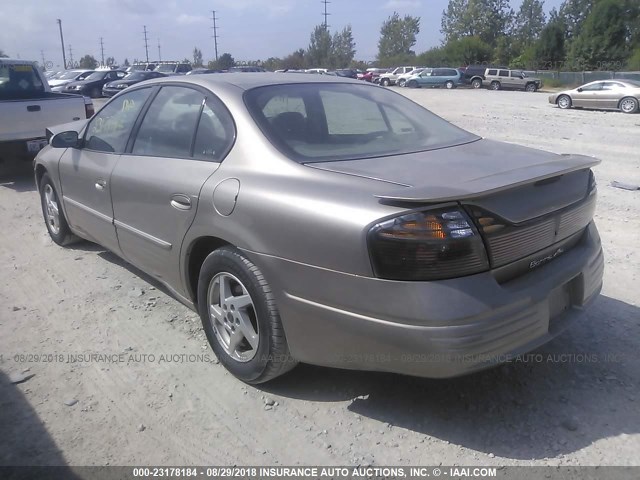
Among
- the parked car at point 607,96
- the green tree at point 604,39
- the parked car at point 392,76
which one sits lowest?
the parked car at point 607,96

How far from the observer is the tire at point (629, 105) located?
870 inches

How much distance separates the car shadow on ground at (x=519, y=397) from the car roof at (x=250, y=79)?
5.75 feet

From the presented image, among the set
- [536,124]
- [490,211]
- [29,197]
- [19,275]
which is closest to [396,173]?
[490,211]

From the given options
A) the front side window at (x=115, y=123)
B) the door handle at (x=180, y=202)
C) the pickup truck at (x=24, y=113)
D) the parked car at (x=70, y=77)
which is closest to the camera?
the door handle at (x=180, y=202)

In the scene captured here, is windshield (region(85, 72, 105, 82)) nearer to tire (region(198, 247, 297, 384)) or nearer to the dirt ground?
the dirt ground

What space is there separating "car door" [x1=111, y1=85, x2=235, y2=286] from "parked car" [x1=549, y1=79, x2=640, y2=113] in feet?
75.3

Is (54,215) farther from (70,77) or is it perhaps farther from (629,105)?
(70,77)

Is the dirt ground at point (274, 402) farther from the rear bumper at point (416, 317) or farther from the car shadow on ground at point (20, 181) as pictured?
the car shadow on ground at point (20, 181)

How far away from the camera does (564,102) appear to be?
24547 mm

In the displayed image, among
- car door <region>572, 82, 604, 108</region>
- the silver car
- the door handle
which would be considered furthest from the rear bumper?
car door <region>572, 82, 604, 108</region>

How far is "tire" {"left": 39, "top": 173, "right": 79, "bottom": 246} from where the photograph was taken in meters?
5.27

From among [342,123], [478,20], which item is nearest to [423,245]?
[342,123]

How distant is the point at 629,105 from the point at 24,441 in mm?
24592

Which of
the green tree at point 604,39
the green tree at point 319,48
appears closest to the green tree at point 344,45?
the green tree at point 319,48
